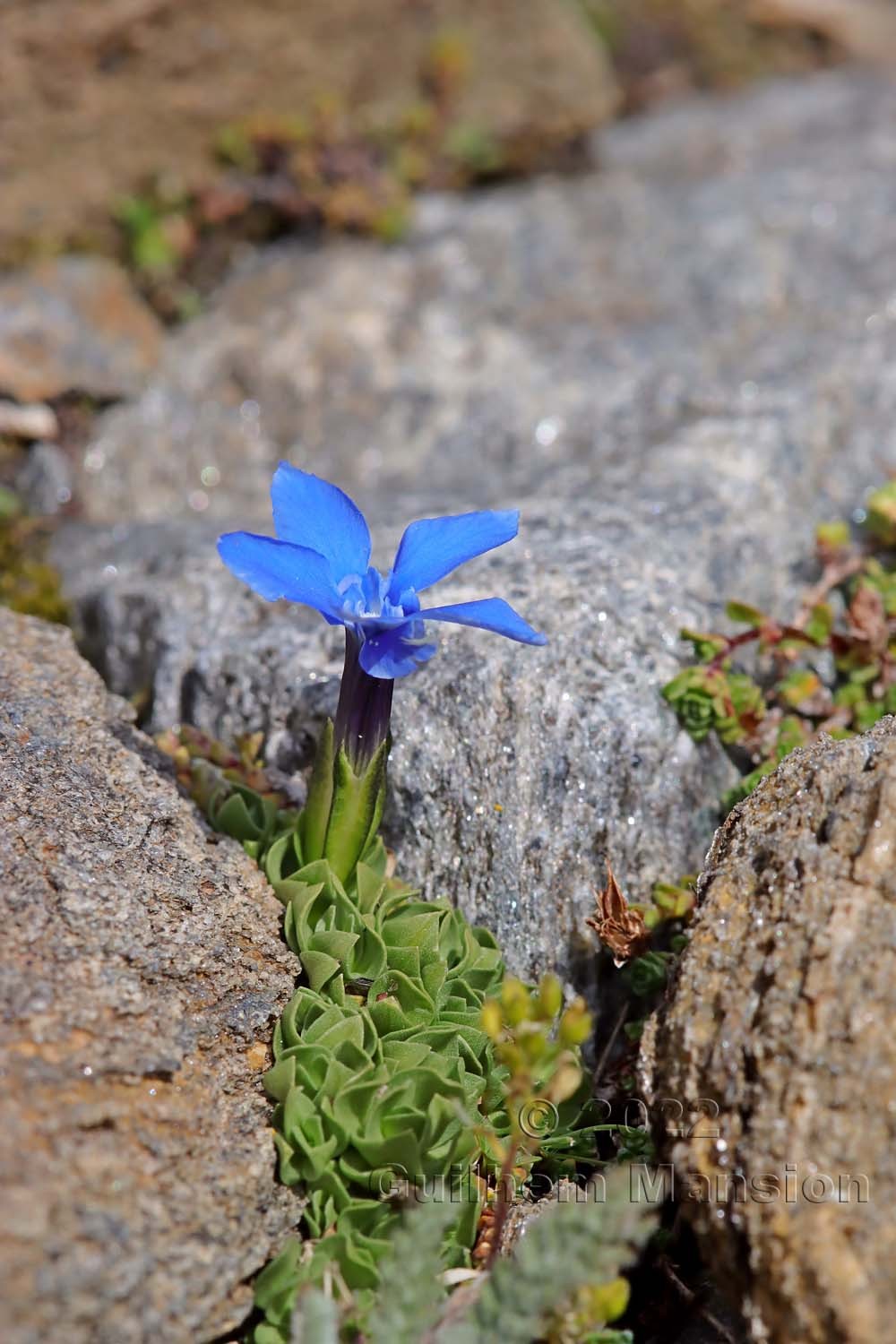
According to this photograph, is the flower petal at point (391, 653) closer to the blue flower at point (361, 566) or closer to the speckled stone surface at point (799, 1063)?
the blue flower at point (361, 566)

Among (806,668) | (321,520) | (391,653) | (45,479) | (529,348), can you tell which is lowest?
(45,479)

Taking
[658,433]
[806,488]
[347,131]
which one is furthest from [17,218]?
[806,488]

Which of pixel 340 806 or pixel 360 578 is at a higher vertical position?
pixel 360 578

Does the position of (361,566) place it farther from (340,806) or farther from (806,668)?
(806,668)

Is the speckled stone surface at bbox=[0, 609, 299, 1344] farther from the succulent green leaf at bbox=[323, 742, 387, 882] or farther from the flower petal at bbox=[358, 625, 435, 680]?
the flower petal at bbox=[358, 625, 435, 680]

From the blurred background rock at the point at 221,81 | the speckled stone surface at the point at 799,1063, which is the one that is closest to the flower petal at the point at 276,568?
the speckled stone surface at the point at 799,1063

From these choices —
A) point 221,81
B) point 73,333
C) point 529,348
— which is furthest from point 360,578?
point 221,81

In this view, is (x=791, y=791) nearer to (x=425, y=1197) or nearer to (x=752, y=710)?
(x=752, y=710)

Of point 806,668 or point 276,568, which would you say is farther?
point 806,668
